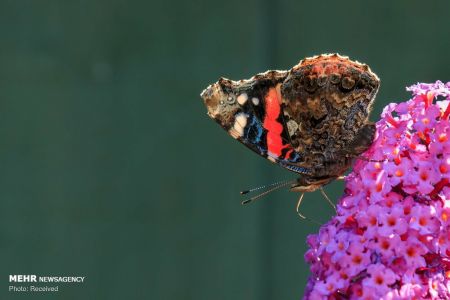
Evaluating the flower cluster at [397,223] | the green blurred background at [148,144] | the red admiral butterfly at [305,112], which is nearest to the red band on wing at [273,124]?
the red admiral butterfly at [305,112]

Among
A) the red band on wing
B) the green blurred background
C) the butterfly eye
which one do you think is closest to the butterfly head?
the red band on wing

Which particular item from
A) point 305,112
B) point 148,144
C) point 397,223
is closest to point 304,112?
point 305,112

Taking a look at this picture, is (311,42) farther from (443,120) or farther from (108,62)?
(443,120)

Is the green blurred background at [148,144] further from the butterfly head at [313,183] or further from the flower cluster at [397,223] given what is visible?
the flower cluster at [397,223]

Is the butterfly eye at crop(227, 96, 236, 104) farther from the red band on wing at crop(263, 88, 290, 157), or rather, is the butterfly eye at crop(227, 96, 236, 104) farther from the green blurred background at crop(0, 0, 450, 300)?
the green blurred background at crop(0, 0, 450, 300)

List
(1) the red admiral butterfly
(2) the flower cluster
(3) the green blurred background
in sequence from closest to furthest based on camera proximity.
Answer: (2) the flower cluster → (1) the red admiral butterfly → (3) the green blurred background

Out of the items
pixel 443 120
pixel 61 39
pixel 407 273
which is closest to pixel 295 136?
pixel 443 120
